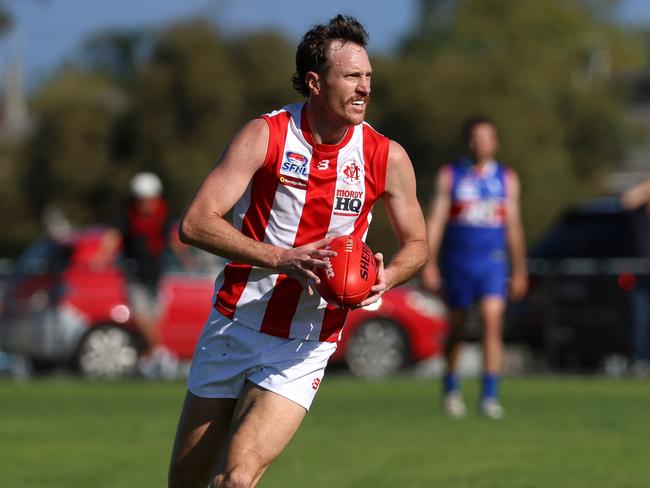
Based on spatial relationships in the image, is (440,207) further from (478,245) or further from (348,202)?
(348,202)

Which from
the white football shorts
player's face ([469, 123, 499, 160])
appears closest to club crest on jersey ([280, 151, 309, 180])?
the white football shorts

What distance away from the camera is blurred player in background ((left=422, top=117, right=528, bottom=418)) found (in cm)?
1353

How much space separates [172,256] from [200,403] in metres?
14.1

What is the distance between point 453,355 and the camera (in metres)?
13.7

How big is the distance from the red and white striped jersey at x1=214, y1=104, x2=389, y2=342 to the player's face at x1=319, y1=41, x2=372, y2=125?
19 cm

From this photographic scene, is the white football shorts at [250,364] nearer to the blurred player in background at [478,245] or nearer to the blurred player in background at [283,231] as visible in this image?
the blurred player in background at [283,231]

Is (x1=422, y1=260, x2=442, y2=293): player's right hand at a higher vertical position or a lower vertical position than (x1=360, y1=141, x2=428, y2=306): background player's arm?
lower

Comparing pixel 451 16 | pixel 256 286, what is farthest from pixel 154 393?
pixel 451 16

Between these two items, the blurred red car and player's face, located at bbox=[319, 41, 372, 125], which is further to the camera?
the blurred red car

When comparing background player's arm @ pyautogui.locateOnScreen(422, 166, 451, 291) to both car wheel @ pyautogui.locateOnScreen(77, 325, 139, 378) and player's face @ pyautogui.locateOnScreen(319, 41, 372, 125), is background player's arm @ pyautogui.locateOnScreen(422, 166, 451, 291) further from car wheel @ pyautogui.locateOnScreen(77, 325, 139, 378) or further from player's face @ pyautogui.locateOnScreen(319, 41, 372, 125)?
car wheel @ pyautogui.locateOnScreen(77, 325, 139, 378)

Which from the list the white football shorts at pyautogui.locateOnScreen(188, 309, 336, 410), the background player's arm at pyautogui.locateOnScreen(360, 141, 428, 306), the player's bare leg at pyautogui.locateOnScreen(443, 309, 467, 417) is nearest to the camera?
the white football shorts at pyautogui.locateOnScreen(188, 309, 336, 410)

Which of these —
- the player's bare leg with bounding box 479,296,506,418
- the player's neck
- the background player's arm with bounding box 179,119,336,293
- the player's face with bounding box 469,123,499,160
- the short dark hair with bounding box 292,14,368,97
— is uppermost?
the short dark hair with bounding box 292,14,368,97

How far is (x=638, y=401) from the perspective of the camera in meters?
15.6

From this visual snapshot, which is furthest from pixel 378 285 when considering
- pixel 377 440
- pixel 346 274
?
pixel 377 440
